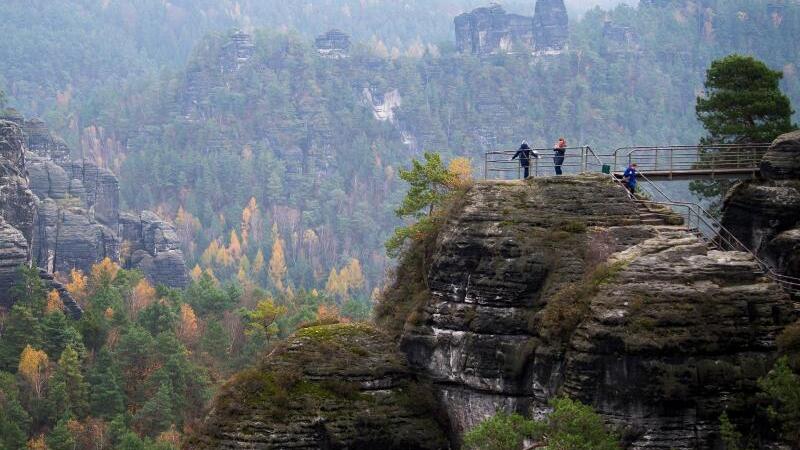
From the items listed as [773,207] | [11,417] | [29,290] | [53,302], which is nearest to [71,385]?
[11,417]

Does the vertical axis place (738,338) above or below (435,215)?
below

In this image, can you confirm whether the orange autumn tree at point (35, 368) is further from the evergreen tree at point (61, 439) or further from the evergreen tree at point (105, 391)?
the evergreen tree at point (61, 439)

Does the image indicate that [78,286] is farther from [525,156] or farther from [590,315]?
[590,315]

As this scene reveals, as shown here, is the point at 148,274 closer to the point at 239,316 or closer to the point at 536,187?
the point at 239,316

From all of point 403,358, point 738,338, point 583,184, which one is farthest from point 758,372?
point 403,358

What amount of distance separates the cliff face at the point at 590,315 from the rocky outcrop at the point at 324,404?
1.13 m

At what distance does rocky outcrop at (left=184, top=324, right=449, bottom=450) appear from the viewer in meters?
45.2

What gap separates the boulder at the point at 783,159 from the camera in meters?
46.1

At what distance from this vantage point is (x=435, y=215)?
5231 cm

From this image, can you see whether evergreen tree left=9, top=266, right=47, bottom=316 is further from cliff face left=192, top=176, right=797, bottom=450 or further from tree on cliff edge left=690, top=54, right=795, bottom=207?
tree on cliff edge left=690, top=54, right=795, bottom=207

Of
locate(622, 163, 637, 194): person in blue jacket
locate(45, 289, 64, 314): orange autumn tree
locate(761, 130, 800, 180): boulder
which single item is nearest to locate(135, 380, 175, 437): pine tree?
locate(45, 289, 64, 314): orange autumn tree

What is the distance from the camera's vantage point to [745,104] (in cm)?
5875

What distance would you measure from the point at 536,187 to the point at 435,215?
726 centimetres

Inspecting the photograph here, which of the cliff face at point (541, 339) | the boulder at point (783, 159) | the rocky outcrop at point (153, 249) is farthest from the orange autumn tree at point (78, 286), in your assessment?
the boulder at point (783, 159)
